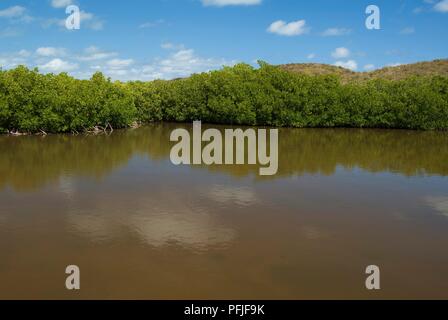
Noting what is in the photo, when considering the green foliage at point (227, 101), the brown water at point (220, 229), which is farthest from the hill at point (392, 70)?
the brown water at point (220, 229)

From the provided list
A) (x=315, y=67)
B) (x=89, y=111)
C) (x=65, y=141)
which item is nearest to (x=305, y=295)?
A: (x=65, y=141)

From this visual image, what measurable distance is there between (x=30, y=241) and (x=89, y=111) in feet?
101

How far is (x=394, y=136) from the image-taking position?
43094 millimetres

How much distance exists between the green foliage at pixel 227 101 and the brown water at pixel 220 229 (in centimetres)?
1309

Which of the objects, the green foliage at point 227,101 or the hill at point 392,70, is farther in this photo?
the hill at point 392,70

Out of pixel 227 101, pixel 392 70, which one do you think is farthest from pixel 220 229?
pixel 392 70

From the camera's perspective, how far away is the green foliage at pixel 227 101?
39.1 m

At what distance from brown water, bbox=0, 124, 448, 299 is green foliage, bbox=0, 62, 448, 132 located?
1309 cm

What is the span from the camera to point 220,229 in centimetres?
1440

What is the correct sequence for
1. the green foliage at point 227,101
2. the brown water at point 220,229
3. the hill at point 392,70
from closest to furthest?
1. the brown water at point 220,229
2. the green foliage at point 227,101
3. the hill at point 392,70

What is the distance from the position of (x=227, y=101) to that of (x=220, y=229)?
41.0m

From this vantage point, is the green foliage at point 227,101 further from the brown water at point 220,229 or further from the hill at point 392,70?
the hill at point 392,70

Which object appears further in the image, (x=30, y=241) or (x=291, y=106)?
(x=291, y=106)
